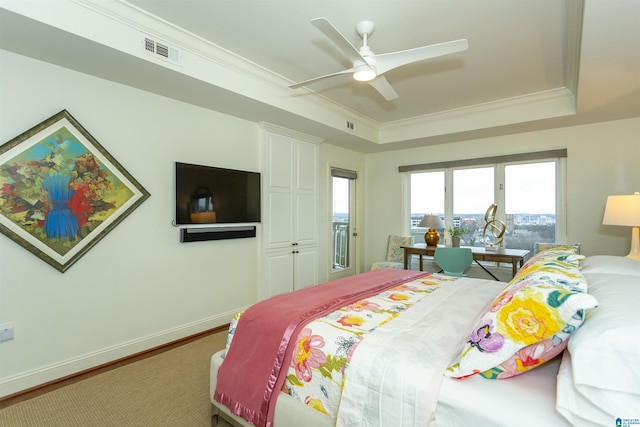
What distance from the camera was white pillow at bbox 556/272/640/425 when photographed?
90 cm

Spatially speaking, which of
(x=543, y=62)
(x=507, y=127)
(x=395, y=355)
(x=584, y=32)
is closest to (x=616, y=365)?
(x=395, y=355)

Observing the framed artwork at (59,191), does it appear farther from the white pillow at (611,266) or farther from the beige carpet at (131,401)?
the white pillow at (611,266)

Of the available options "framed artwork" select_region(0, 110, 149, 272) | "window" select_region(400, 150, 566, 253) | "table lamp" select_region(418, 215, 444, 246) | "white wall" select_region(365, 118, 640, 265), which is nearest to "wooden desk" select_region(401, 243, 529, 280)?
"table lamp" select_region(418, 215, 444, 246)

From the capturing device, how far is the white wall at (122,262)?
87.0 inches

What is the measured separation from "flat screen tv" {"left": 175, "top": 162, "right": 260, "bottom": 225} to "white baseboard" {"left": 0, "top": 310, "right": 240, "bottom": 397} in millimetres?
1083

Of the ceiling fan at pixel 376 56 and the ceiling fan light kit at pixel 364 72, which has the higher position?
the ceiling fan at pixel 376 56

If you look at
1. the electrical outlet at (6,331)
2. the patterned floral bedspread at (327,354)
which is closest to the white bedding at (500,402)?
the patterned floral bedspread at (327,354)

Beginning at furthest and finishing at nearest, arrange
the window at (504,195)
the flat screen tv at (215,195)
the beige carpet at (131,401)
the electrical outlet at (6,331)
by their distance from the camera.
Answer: the window at (504,195) → the flat screen tv at (215,195) → the electrical outlet at (6,331) → the beige carpet at (131,401)

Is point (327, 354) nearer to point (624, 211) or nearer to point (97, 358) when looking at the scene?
point (97, 358)

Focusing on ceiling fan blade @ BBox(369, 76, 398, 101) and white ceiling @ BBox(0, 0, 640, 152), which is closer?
white ceiling @ BBox(0, 0, 640, 152)

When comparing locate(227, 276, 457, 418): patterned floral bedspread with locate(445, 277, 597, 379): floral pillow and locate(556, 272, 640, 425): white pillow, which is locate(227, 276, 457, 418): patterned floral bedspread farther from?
locate(556, 272, 640, 425): white pillow

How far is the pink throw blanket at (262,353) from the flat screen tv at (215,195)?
1.62m

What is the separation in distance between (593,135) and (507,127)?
0.98m

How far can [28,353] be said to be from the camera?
224 centimetres
